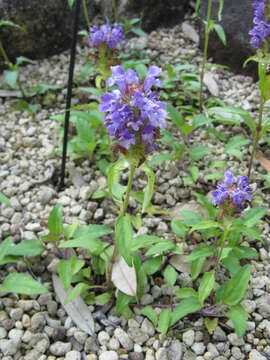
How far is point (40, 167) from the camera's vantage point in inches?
119

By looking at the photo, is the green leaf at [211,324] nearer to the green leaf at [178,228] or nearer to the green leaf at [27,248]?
the green leaf at [178,228]

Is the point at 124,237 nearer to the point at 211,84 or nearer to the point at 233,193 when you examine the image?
the point at 233,193

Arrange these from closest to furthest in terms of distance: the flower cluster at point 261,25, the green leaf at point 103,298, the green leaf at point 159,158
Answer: the green leaf at point 103,298 < the flower cluster at point 261,25 < the green leaf at point 159,158

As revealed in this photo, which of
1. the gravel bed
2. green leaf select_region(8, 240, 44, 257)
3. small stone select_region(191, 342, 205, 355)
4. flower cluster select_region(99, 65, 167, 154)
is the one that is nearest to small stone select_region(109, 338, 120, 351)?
the gravel bed

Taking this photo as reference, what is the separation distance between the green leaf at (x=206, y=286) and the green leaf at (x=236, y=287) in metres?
0.09

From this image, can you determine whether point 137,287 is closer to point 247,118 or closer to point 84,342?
point 84,342

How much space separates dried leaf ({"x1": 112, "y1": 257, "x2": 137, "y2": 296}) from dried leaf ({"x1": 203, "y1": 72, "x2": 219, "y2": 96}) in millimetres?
1816

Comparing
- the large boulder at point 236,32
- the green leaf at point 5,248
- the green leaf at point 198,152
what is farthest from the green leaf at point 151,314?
the large boulder at point 236,32

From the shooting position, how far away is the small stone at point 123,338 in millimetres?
2067

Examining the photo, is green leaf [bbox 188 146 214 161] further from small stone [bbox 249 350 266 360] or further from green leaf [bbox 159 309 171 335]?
small stone [bbox 249 350 266 360]

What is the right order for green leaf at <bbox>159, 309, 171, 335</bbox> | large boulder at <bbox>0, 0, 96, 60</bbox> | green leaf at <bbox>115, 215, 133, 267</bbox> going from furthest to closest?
1. large boulder at <bbox>0, 0, 96, 60</bbox>
2. green leaf at <bbox>159, 309, 171, 335</bbox>
3. green leaf at <bbox>115, 215, 133, 267</bbox>

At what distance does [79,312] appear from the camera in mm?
2158

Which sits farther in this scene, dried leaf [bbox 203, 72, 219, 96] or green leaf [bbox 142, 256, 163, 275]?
dried leaf [bbox 203, 72, 219, 96]

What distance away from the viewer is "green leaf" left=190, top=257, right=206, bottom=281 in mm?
2211
